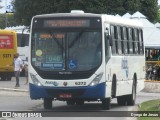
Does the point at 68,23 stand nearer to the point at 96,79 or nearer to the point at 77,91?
the point at 96,79

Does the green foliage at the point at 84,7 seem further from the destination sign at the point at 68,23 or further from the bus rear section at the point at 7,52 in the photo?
the destination sign at the point at 68,23

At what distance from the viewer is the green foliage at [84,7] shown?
56406 millimetres

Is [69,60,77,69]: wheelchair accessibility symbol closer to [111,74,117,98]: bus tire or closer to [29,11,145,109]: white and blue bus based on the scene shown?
[29,11,145,109]: white and blue bus

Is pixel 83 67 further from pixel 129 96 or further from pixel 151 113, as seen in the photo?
pixel 129 96

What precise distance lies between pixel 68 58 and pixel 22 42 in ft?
119

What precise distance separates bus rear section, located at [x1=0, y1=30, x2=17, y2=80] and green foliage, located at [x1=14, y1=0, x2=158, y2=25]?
1150 cm

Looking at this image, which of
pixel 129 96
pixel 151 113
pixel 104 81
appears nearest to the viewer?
pixel 151 113

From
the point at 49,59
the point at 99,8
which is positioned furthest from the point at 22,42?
the point at 49,59

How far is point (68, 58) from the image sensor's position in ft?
64.1

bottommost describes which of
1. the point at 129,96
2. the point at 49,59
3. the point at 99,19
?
the point at 129,96

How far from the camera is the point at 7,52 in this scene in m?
45.7

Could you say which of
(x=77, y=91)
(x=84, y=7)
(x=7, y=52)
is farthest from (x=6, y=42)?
(x=77, y=91)

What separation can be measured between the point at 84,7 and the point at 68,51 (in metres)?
37.3

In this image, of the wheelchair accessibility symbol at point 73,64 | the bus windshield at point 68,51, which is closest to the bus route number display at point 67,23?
the bus windshield at point 68,51
